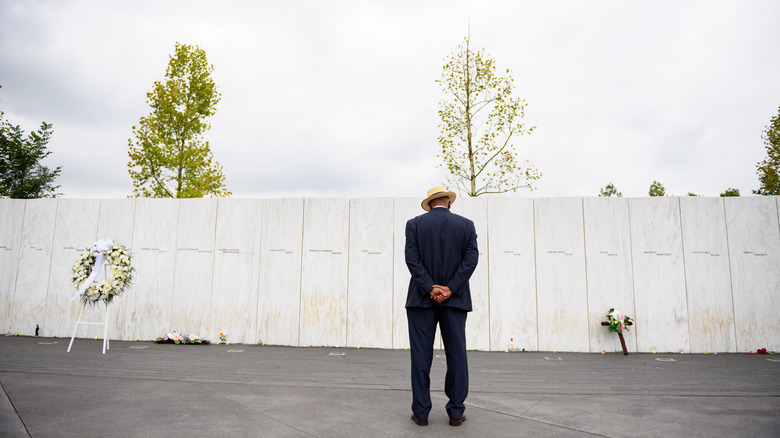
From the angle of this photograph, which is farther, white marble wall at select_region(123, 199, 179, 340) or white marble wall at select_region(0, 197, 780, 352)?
white marble wall at select_region(123, 199, 179, 340)

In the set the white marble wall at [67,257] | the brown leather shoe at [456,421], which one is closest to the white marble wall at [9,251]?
the white marble wall at [67,257]

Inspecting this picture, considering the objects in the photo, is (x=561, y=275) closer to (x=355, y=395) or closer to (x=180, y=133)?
(x=355, y=395)

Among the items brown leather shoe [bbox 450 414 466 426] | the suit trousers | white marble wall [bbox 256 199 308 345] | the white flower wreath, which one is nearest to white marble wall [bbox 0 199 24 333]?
the white flower wreath

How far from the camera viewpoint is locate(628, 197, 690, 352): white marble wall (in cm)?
805

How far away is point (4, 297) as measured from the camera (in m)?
9.30

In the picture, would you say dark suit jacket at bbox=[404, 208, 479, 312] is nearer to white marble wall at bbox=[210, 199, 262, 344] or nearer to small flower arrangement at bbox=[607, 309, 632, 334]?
small flower arrangement at bbox=[607, 309, 632, 334]

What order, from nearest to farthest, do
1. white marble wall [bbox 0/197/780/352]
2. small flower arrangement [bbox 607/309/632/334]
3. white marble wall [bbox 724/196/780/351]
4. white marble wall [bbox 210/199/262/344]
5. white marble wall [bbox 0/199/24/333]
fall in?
small flower arrangement [bbox 607/309/632/334] → white marble wall [bbox 724/196/780/351] → white marble wall [bbox 0/197/780/352] → white marble wall [bbox 210/199/262/344] → white marble wall [bbox 0/199/24/333]

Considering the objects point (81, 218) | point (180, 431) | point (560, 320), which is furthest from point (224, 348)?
point (560, 320)

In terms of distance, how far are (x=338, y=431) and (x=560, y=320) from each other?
19.5 feet

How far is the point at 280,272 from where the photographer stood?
28.7ft

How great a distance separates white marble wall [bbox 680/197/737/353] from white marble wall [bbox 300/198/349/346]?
6.28 metres

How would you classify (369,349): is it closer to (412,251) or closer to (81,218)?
(412,251)

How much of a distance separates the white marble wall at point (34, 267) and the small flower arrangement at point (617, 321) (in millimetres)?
10548

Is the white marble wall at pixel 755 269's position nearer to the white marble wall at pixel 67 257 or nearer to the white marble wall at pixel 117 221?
the white marble wall at pixel 117 221
